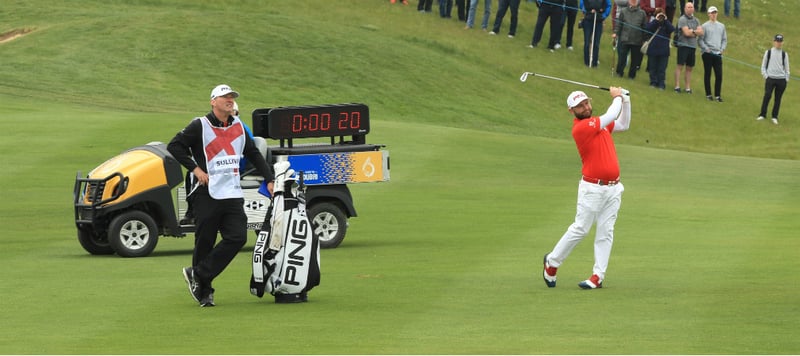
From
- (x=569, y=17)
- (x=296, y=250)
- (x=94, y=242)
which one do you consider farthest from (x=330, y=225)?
(x=569, y=17)

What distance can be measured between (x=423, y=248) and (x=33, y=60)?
22111mm

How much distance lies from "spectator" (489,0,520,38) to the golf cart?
2438 centimetres

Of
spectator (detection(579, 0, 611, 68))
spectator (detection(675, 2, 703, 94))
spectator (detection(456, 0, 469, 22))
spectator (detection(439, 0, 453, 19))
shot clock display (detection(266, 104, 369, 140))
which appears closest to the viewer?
shot clock display (detection(266, 104, 369, 140))

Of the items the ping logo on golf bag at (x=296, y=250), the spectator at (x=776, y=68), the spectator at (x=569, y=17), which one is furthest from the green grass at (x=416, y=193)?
the spectator at (x=776, y=68)

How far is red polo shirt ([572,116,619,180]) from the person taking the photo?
44.1 ft

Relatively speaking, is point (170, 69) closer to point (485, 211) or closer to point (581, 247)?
point (485, 211)

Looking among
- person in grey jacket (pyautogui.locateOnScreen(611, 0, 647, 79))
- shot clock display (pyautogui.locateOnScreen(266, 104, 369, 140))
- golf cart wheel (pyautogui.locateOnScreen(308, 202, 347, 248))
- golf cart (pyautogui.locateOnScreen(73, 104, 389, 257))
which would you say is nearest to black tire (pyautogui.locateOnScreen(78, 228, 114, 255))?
golf cart (pyautogui.locateOnScreen(73, 104, 389, 257))

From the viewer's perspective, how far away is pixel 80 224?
56.2 ft

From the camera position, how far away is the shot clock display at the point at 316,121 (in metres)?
17.7

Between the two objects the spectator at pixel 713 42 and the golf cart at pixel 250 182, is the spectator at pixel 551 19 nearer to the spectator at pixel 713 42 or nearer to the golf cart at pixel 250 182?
the spectator at pixel 713 42

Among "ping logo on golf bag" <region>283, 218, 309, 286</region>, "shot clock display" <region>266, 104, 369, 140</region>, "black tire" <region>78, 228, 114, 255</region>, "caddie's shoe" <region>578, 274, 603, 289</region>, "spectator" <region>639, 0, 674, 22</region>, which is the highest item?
"spectator" <region>639, 0, 674, 22</region>

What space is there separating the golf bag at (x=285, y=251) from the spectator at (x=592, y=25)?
27627 millimetres

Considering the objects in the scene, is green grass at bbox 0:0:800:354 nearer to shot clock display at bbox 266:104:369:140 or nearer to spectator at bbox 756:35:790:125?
spectator at bbox 756:35:790:125

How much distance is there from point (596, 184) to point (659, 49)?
2660 centimetres
